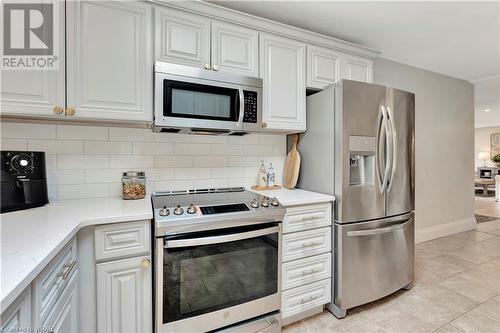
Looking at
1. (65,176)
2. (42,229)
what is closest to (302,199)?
(42,229)

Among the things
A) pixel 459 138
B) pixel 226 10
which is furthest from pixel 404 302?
pixel 459 138

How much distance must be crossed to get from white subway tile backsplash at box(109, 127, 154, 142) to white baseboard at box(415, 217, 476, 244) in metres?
3.50

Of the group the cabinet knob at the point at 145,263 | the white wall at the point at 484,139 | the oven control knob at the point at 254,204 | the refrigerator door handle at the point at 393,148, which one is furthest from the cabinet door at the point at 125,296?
the white wall at the point at 484,139

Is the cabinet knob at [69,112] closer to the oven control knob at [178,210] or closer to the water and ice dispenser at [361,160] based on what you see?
the oven control knob at [178,210]

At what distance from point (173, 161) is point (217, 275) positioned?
97 cm

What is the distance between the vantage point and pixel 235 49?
1797 millimetres

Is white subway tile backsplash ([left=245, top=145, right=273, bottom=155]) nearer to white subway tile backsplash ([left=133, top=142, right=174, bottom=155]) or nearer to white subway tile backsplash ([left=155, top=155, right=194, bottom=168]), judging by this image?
white subway tile backsplash ([left=155, top=155, right=194, bottom=168])

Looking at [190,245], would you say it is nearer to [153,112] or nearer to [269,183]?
[153,112]

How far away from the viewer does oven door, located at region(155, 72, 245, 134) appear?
5.06ft

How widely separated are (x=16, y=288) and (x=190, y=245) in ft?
2.52

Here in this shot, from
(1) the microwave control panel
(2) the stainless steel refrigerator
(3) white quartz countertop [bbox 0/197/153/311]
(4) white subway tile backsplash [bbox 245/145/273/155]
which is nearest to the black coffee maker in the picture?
(3) white quartz countertop [bbox 0/197/153/311]

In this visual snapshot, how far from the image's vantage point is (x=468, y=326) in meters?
1.70

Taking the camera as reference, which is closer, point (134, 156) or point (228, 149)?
point (134, 156)

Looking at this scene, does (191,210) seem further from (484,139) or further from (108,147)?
(484,139)
